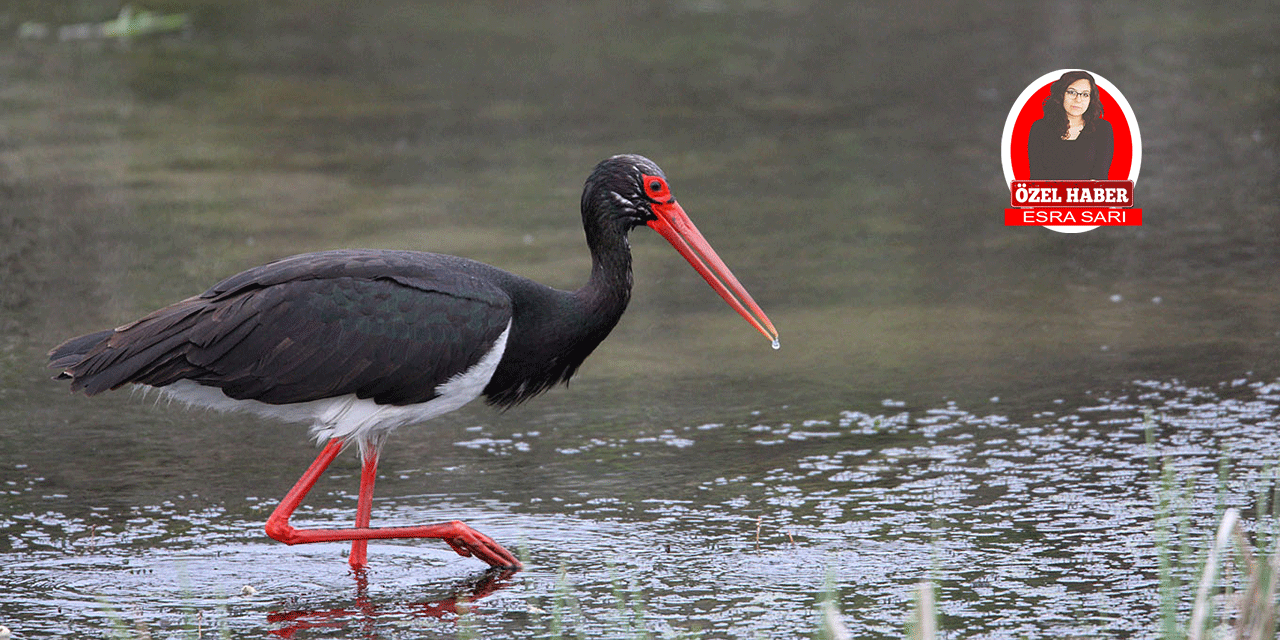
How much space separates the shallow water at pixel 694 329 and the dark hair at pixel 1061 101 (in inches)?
30.7

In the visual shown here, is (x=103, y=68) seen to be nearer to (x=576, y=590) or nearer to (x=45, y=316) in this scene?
(x=45, y=316)

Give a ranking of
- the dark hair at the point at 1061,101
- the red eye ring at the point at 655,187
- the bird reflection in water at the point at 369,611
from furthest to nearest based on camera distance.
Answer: the dark hair at the point at 1061,101
the red eye ring at the point at 655,187
the bird reflection in water at the point at 369,611

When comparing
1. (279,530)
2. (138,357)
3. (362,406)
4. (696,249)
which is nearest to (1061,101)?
(696,249)

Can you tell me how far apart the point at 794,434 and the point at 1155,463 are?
1383 millimetres

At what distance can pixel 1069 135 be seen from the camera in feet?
27.9

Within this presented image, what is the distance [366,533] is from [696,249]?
1.60 m

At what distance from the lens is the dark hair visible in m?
8.59

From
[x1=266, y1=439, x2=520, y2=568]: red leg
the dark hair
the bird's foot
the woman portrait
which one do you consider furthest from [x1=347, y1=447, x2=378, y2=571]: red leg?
the dark hair

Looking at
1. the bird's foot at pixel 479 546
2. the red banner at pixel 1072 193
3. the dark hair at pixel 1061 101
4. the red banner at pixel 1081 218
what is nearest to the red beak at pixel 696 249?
the bird's foot at pixel 479 546

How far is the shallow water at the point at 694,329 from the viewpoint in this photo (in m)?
5.47

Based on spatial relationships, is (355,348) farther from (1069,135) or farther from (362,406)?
(1069,135)

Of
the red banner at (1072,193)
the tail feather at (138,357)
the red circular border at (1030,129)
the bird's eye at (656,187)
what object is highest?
the red circular border at (1030,129)

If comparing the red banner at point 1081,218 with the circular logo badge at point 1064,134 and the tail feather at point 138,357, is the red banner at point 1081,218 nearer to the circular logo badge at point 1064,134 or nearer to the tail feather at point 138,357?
the circular logo badge at point 1064,134

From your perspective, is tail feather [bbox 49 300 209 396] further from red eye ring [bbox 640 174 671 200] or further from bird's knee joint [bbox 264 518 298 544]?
red eye ring [bbox 640 174 671 200]
